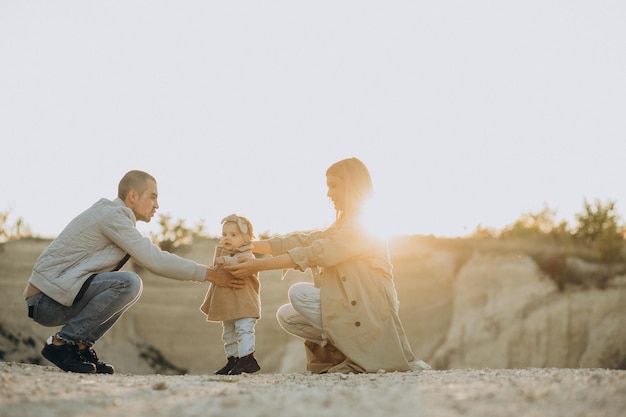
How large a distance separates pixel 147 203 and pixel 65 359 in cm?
130

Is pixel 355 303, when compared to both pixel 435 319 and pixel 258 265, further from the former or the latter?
pixel 435 319

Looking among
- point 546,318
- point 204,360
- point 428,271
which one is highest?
point 428,271

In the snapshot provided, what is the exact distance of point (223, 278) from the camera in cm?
521

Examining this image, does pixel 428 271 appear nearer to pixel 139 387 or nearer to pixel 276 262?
pixel 276 262

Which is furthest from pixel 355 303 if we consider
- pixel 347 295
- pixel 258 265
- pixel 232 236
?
pixel 232 236

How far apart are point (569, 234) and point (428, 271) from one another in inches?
117

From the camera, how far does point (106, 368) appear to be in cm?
510

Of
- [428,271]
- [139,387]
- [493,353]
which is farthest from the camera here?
[428,271]

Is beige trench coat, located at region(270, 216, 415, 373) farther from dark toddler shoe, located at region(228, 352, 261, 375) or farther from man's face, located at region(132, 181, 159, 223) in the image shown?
man's face, located at region(132, 181, 159, 223)

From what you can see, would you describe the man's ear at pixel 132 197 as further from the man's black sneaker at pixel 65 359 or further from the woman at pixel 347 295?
the man's black sneaker at pixel 65 359

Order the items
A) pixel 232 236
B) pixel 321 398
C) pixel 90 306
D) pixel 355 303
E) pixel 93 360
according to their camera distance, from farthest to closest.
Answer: pixel 232 236
pixel 93 360
pixel 355 303
pixel 90 306
pixel 321 398

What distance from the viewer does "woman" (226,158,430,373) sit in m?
4.91

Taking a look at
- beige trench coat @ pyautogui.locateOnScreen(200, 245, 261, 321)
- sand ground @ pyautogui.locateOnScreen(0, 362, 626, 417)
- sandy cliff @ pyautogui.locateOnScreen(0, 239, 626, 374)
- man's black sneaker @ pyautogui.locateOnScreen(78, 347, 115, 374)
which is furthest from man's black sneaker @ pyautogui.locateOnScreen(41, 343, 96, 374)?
sandy cliff @ pyautogui.locateOnScreen(0, 239, 626, 374)

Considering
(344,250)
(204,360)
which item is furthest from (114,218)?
(204,360)
